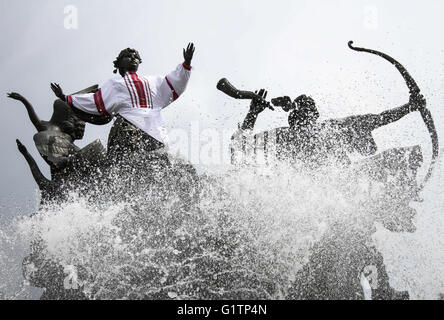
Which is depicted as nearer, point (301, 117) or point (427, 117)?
point (427, 117)

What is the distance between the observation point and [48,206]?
546 centimetres

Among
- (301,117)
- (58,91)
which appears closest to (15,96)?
(58,91)

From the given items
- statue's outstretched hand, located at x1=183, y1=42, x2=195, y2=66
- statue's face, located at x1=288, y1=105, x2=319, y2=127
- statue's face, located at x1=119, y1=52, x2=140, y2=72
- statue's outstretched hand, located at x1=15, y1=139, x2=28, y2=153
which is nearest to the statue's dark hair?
statue's face, located at x1=119, y1=52, x2=140, y2=72

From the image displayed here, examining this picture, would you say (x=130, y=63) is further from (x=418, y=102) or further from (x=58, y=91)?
(x=418, y=102)

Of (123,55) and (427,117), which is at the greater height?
(123,55)

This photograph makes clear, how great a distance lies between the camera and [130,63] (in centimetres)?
614

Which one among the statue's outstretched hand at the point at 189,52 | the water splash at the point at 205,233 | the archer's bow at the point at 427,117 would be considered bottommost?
the water splash at the point at 205,233

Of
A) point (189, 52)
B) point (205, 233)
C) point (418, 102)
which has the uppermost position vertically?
point (189, 52)

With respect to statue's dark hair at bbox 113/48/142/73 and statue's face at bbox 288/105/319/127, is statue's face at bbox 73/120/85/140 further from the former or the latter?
statue's face at bbox 288/105/319/127

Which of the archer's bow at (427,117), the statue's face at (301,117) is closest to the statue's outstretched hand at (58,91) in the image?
the statue's face at (301,117)

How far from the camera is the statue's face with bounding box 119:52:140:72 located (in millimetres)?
6145

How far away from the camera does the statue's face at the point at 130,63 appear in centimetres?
614

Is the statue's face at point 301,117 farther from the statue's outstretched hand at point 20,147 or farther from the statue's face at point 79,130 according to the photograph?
the statue's outstretched hand at point 20,147
